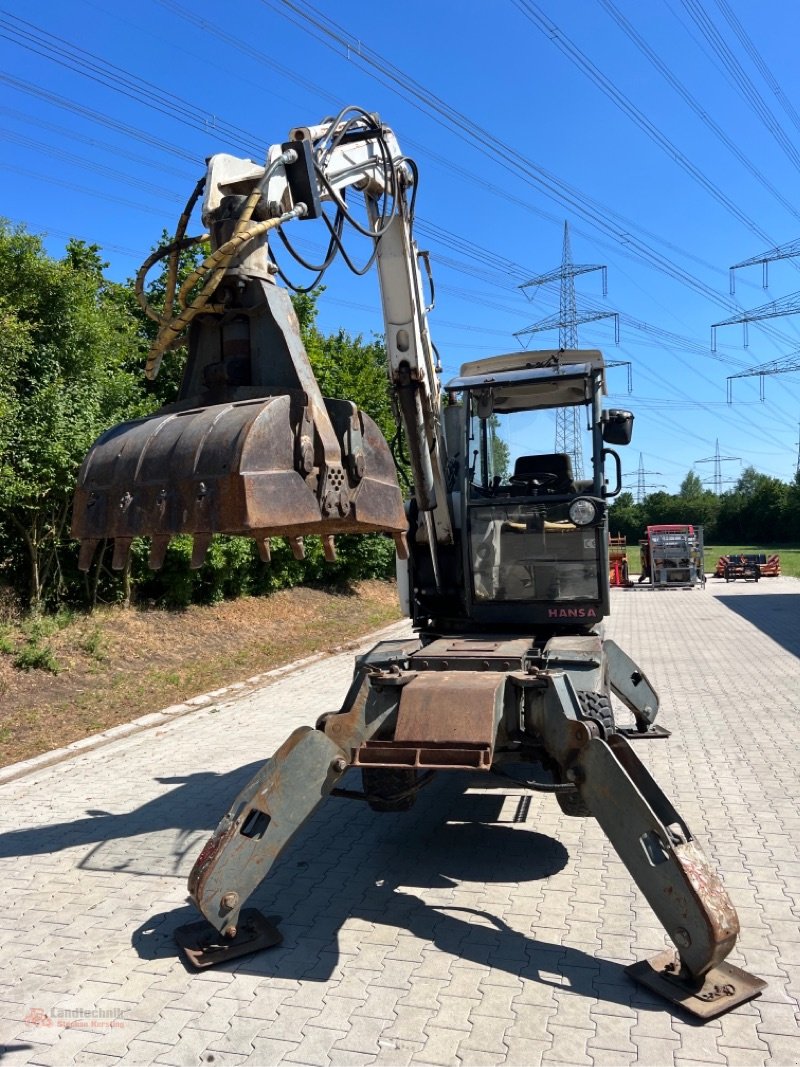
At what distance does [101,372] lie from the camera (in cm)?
1226

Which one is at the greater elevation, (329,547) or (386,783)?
(329,547)

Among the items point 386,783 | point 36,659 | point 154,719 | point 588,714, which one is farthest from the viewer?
point 36,659

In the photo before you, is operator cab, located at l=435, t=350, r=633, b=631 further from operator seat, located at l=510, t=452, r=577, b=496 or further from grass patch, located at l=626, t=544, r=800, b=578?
grass patch, located at l=626, t=544, r=800, b=578

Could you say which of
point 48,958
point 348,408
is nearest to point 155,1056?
point 48,958

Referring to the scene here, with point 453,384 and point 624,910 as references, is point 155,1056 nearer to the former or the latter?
point 624,910

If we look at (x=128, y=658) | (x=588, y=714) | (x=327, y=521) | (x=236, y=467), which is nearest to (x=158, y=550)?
(x=236, y=467)

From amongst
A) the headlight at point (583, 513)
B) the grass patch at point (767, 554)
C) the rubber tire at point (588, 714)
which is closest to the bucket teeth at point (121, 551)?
the rubber tire at point (588, 714)

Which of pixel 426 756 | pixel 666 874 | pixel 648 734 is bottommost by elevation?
pixel 648 734

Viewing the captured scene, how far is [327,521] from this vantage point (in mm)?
4043

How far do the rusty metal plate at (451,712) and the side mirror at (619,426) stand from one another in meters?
2.68

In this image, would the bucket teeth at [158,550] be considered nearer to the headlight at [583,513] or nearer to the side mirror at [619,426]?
the headlight at [583,513]

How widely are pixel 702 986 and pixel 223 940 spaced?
2283mm

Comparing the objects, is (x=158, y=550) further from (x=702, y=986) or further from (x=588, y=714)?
(x=702, y=986)

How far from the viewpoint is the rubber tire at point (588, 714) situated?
487cm
